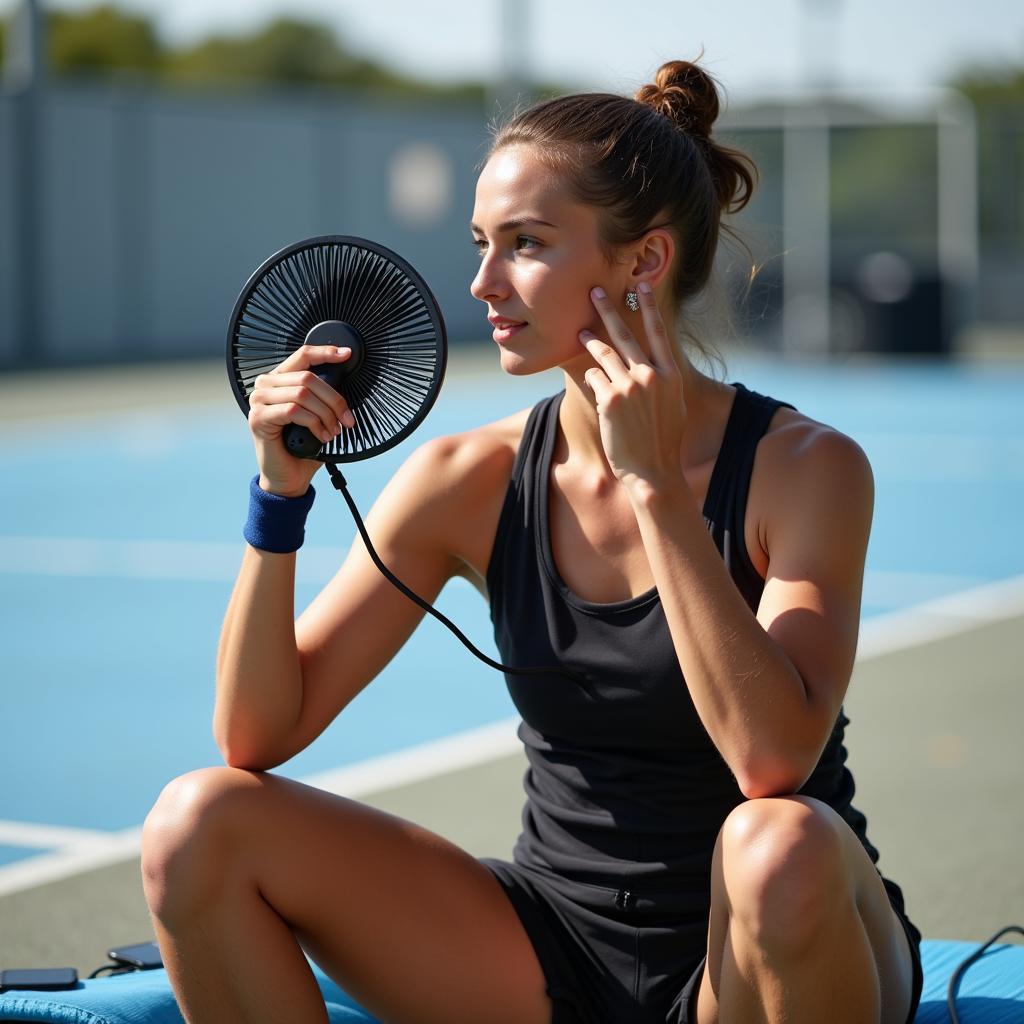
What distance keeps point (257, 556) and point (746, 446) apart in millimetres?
785

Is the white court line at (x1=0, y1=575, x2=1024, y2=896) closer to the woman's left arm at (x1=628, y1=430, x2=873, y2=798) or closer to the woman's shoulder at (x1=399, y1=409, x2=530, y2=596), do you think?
the woman's shoulder at (x1=399, y1=409, x2=530, y2=596)

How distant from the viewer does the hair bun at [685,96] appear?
10.2 feet

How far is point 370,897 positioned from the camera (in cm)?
280

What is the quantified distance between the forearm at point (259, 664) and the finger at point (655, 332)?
2.12ft

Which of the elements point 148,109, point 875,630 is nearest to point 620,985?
point 875,630

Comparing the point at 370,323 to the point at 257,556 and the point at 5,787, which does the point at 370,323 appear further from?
the point at 5,787

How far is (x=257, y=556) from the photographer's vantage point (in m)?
2.89

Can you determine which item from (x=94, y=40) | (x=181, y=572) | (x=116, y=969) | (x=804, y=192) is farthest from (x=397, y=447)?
(x=94, y=40)

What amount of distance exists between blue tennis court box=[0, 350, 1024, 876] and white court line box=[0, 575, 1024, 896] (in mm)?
87

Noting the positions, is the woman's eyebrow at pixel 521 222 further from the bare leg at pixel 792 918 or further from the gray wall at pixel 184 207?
the gray wall at pixel 184 207

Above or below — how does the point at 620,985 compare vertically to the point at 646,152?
below

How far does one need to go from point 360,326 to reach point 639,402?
0.49m

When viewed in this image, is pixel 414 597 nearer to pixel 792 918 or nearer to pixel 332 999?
pixel 332 999

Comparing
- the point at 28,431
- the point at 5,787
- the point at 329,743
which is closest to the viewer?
the point at 5,787
